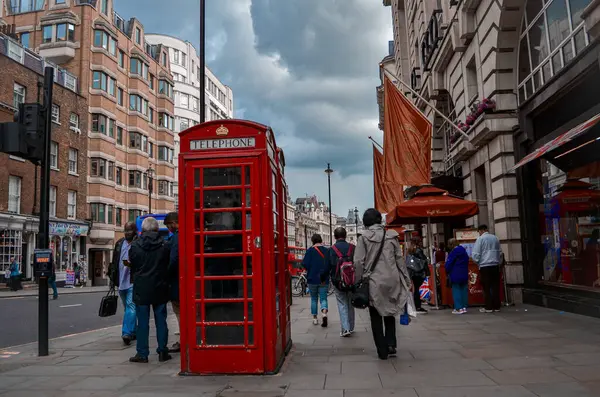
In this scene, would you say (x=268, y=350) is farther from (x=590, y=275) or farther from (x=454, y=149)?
(x=454, y=149)

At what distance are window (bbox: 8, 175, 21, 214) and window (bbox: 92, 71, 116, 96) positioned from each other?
11.2 meters

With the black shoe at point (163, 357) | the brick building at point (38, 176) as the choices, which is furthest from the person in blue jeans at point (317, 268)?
the brick building at point (38, 176)

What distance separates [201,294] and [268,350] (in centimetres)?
97

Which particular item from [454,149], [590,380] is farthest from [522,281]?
[590,380]

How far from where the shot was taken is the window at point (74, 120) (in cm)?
3591

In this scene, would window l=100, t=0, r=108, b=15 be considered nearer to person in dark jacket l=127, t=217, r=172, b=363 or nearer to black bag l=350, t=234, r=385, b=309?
person in dark jacket l=127, t=217, r=172, b=363

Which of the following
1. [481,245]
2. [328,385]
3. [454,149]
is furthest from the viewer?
[454,149]

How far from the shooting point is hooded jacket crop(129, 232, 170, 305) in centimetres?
656

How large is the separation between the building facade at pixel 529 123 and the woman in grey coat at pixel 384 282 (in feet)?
13.7

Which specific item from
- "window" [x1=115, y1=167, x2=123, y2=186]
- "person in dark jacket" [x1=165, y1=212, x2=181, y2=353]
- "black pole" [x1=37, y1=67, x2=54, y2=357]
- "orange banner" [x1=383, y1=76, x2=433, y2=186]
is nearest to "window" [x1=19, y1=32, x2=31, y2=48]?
"window" [x1=115, y1=167, x2=123, y2=186]

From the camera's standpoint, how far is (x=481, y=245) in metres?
11.0

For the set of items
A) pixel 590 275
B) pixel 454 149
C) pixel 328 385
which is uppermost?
pixel 454 149

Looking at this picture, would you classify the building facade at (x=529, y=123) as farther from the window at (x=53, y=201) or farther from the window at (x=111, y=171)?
the window at (x=111, y=171)

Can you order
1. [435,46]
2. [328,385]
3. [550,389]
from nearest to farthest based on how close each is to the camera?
1. [550,389]
2. [328,385]
3. [435,46]
